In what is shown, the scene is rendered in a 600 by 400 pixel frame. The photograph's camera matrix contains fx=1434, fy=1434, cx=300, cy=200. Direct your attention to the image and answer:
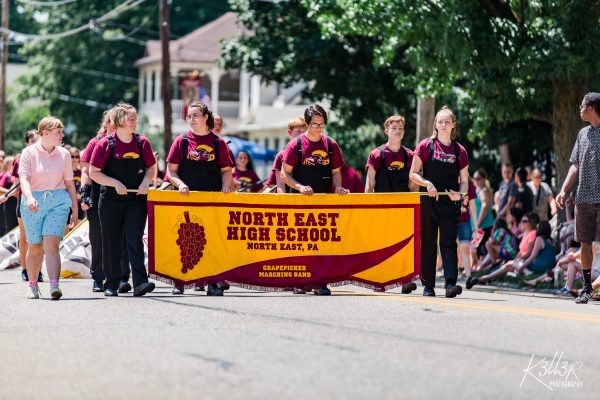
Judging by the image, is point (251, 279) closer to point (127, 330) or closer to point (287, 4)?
point (127, 330)

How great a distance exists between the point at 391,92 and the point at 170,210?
21184mm

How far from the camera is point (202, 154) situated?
46.5 ft

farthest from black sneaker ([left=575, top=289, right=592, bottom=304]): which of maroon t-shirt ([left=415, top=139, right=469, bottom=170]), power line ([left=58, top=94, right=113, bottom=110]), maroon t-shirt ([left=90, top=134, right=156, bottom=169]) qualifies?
power line ([left=58, top=94, right=113, bottom=110])

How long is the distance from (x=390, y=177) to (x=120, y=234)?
2.91 m

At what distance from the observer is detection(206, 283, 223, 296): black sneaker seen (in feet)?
46.7

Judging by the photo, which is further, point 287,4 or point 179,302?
point 287,4

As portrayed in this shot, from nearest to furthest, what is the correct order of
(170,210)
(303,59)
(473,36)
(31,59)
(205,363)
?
1. (205,363)
2. (170,210)
3. (473,36)
4. (303,59)
5. (31,59)

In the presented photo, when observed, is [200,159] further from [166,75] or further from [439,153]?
[166,75]

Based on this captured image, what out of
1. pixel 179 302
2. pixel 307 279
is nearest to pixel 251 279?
pixel 307 279

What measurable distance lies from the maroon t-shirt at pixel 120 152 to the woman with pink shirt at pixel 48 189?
337mm

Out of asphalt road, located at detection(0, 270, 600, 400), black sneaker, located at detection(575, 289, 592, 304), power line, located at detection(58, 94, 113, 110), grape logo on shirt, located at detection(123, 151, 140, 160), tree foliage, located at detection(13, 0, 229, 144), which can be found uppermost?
tree foliage, located at detection(13, 0, 229, 144)

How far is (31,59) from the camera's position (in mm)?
71750

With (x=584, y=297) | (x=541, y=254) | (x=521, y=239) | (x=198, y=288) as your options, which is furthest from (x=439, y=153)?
(x=521, y=239)

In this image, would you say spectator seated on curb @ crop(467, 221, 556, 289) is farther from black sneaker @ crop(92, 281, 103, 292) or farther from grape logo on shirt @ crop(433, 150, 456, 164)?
black sneaker @ crop(92, 281, 103, 292)
